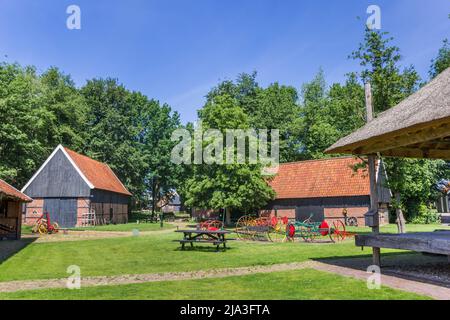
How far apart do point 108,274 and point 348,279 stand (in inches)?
240

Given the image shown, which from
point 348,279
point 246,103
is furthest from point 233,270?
point 246,103

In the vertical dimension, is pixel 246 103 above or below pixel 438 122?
above

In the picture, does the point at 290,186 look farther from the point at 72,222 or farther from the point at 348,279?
the point at 348,279

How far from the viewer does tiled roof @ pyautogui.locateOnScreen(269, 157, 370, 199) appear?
114ft

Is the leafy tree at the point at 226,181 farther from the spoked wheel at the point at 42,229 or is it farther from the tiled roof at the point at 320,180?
the spoked wheel at the point at 42,229

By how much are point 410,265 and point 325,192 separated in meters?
25.0

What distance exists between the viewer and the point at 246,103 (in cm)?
5681

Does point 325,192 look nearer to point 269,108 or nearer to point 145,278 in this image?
point 269,108

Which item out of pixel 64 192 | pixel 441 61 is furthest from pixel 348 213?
pixel 64 192

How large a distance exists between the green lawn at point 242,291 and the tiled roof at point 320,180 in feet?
86.9

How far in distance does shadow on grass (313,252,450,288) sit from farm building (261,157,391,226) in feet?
67.5

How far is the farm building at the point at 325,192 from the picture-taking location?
112ft

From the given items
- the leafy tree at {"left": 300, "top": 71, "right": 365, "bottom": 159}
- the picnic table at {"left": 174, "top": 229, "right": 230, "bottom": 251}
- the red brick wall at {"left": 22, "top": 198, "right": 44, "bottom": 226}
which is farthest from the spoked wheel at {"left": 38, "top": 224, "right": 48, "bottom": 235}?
the leafy tree at {"left": 300, "top": 71, "right": 365, "bottom": 159}

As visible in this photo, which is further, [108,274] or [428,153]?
[428,153]
